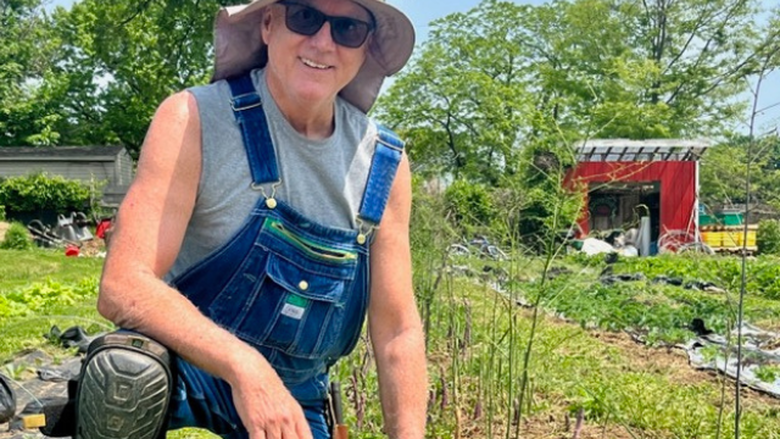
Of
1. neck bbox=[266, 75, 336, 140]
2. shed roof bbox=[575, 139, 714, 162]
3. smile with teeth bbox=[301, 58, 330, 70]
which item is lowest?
neck bbox=[266, 75, 336, 140]

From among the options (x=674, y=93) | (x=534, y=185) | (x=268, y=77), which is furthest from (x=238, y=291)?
(x=674, y=93)

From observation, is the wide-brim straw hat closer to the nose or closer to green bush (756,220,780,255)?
the nose

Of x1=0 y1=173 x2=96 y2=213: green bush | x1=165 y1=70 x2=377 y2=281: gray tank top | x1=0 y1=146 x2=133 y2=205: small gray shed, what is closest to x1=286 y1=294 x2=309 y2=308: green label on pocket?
x1=165 y1=70 x2=377 y2=281: gray tank top

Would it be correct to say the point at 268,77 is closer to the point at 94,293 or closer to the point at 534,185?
the point at 534,185

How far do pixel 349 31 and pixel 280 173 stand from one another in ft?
1.23


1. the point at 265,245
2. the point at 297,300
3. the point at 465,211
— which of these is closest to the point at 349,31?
the point at 265,245

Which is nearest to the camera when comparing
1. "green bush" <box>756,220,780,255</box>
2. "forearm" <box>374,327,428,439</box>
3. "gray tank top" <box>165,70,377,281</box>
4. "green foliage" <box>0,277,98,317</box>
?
"gray tank top" <box>165,70,377,281</box>

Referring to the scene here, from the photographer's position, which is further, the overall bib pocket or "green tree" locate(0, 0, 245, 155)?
"green tree" locate(0, 0, 245, 155)

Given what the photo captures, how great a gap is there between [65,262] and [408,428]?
1371cm

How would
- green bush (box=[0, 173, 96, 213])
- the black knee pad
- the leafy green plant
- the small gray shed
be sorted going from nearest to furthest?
1. the black knee pad
2. the leafy green plant
3. green bush (box=[0, 173, 96, 213])
4. the small gray shed

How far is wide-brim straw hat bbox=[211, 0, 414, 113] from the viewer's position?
1.94 metres

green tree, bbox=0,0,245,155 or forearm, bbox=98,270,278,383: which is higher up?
green tree, bbox=0,0,245,155

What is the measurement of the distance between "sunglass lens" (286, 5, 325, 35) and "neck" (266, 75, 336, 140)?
0.49 feet

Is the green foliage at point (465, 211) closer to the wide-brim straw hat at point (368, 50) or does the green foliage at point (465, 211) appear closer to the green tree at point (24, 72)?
the wide-brim straw hat at point (368, 50)
